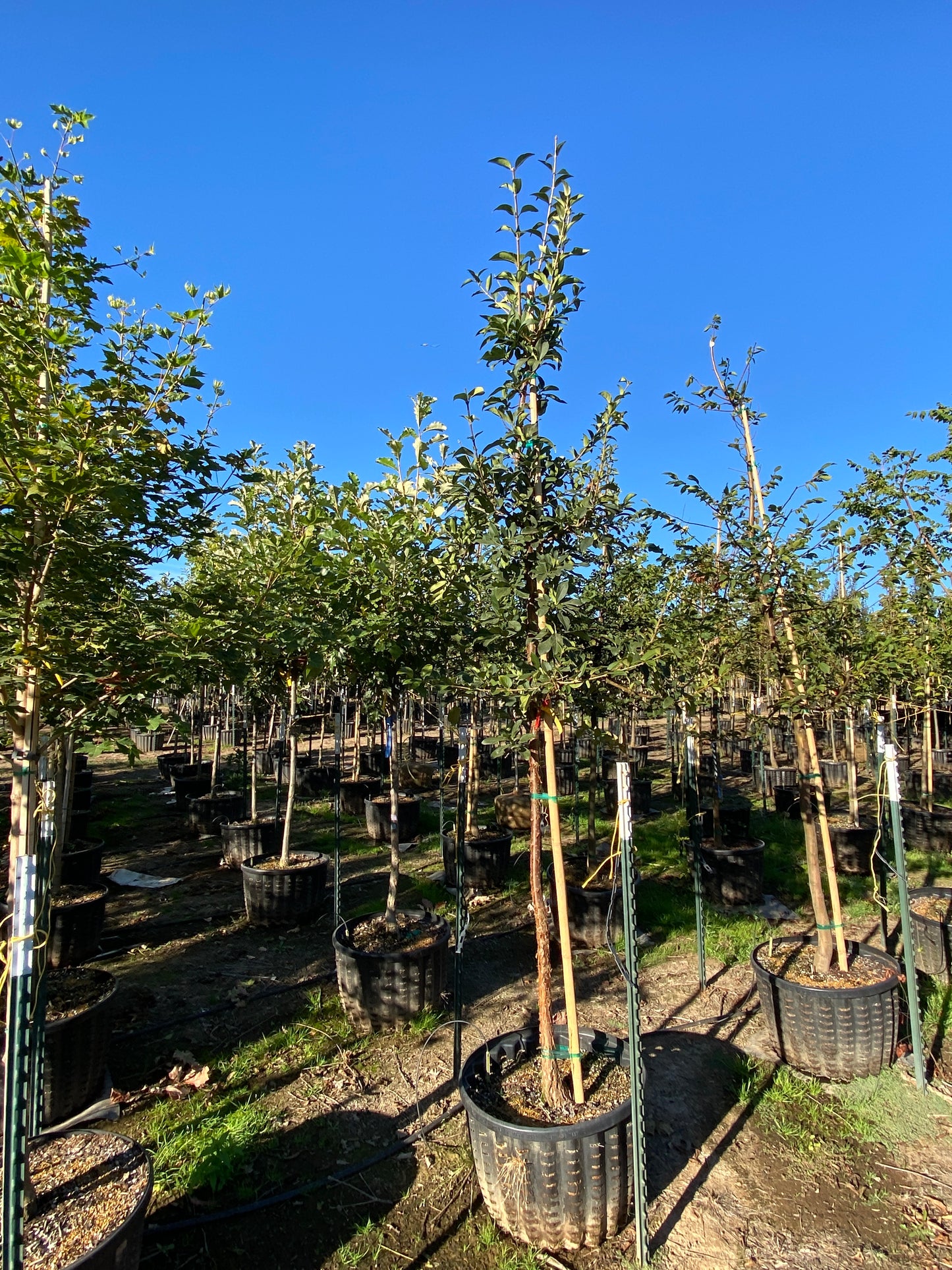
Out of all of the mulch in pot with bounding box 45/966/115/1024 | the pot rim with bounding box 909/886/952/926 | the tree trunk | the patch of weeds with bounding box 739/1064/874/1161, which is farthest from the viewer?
the tree trunk

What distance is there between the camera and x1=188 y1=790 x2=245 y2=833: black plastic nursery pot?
10688 mm

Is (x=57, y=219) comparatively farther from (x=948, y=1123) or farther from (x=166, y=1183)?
(x=948, y=1123)

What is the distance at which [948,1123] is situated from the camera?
3654 millimetres

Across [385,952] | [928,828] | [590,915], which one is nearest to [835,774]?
[928,828]

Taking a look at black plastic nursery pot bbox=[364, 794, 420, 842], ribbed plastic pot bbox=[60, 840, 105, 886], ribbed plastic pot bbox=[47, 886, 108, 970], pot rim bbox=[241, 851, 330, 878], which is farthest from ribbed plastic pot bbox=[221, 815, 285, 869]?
ribbed plastic pot bbox=[47, 886, 108, 970]

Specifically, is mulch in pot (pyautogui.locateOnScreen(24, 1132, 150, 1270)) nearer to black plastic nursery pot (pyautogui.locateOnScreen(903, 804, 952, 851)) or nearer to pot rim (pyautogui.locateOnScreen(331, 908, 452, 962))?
pot rim (pyautogui.locateOnScreen(331, 908, 452, 962))

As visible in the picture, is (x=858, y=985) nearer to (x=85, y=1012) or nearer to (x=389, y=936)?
(x=389, y=936)

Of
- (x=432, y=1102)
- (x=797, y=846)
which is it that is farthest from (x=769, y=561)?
(x=797, y=846)

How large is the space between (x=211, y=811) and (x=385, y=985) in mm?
6996

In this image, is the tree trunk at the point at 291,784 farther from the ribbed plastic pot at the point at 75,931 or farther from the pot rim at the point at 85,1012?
the pot rim at the point at 85,1012

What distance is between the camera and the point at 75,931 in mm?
5762

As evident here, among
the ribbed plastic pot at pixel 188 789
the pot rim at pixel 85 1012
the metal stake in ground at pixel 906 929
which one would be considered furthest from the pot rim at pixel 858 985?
the ribbed plastic pot at pixel 188 789

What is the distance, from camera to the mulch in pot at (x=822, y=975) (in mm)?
4273

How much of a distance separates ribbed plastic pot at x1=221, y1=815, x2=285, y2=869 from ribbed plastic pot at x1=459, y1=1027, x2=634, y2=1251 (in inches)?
250
